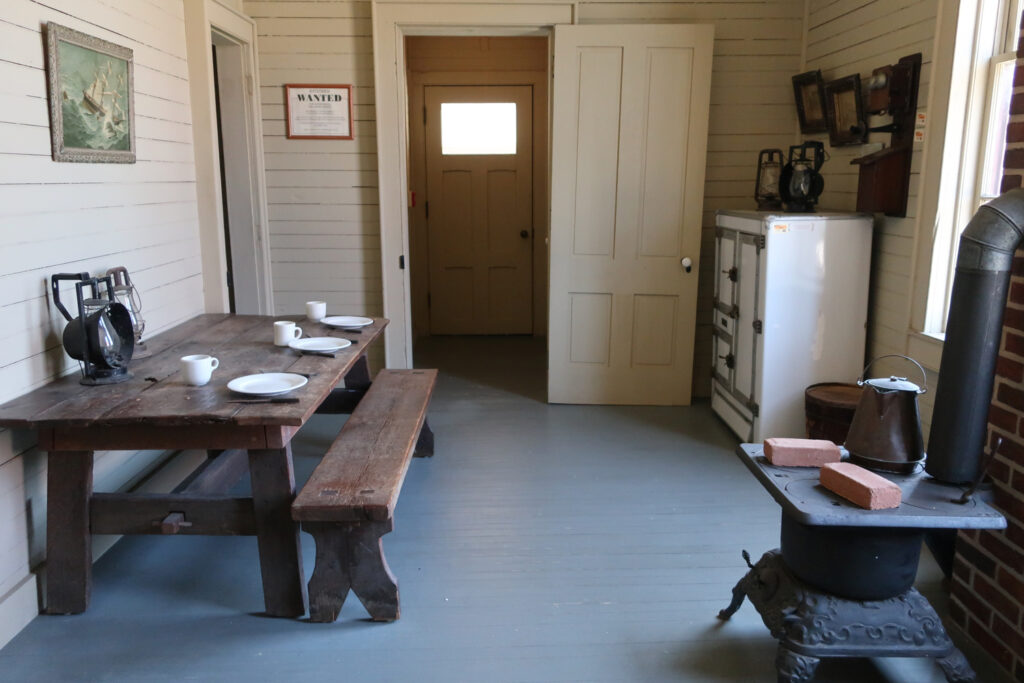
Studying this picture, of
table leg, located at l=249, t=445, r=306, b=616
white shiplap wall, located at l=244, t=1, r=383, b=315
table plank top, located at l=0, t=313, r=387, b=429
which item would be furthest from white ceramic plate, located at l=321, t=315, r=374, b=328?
white shiplap wall, located at l=244, t=1, r=383, b=315

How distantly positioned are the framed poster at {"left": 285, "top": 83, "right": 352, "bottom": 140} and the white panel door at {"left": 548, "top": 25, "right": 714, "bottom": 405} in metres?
1.28

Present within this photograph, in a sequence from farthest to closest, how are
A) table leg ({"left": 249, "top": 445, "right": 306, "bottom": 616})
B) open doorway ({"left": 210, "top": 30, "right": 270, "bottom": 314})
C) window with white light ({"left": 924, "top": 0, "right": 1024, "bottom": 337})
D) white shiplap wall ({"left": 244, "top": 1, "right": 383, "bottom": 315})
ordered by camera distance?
white shiplap wall ({"left": 244, "top": 1, "right": 383, "bottom": 315}) → open doorway ({"left": 210, "top": 30, "right": 270, "bottom": 314}) → window with white light ({"left": 924, "top": 0, "right": 1024, "bottom": 337}) → table leg ({"left": 249, "top": 445, "right": 306, "bottom": 616})

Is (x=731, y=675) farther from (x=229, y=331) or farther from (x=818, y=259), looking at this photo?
(x=229, y=331)

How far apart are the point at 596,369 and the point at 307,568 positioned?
2463mm

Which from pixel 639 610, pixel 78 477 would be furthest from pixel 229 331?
pixel 639 610

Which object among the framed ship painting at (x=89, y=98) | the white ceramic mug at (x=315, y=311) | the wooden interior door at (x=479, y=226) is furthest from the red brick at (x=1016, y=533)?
the wooden interior door at (x=479, y=226)

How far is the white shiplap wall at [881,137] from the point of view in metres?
3.24

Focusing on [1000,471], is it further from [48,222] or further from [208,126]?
[208,126]

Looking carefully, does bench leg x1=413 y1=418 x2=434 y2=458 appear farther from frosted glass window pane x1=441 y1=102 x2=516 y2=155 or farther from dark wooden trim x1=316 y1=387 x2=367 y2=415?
frosted glass window pane x1=441 y1=102 x2=516 y2=155

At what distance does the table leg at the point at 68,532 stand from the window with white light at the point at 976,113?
3310 mm

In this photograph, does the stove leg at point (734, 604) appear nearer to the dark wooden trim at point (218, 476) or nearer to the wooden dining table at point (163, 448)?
the wooden dining table at point (163, 448)

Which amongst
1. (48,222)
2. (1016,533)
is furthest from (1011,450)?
(48,222)

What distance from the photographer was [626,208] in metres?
4.55

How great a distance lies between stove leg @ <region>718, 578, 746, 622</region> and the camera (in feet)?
7.80
